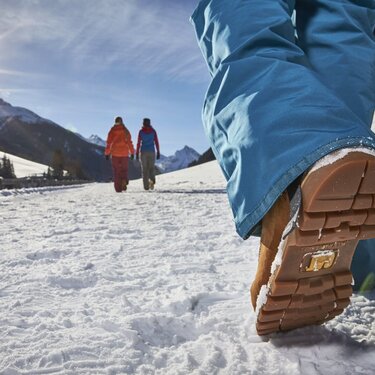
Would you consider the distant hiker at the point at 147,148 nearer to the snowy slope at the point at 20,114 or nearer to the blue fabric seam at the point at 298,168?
the blue fabric seam at the point at 298,168

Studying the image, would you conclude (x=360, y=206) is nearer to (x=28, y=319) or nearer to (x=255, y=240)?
(x=28, y=319)

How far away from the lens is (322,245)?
941 mm

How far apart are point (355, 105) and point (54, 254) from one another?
5.62 feet

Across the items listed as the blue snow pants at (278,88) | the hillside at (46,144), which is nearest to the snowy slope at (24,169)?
the hillside at (46,144)

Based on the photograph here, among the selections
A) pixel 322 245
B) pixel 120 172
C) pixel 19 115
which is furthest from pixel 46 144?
pixel 322 245

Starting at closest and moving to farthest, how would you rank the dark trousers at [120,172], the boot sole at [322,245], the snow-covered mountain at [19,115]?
1. the boot sole at [322,245]
2. the dark trousers at [120,172]
3. the snow-covered mountain at [19,115]

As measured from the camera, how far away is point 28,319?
4.22 ft

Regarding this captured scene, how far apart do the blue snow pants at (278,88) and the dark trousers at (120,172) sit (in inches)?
333

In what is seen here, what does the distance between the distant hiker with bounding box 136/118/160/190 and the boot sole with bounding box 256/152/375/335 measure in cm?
864

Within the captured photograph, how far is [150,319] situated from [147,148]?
28.3ft

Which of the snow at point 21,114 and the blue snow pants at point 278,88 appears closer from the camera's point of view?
the blue snow pants at point 278,88

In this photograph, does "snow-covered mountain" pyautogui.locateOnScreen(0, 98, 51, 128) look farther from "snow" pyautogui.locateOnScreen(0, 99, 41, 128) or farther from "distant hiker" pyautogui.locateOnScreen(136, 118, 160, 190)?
"distant hiker" pyautogui.locateOnScreen(136, 118, 160, 190)

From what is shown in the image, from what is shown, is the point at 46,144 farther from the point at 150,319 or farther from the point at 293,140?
the point at 293,140

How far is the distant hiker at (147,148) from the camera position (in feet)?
31.7
